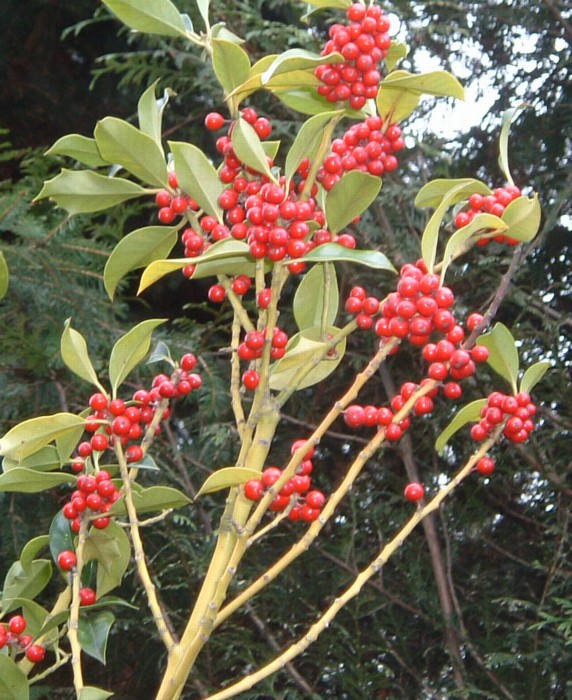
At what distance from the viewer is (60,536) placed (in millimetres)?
746

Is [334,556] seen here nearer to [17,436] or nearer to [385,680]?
[385,680]

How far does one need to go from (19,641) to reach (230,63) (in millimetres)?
459

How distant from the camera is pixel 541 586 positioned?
153 centimetres

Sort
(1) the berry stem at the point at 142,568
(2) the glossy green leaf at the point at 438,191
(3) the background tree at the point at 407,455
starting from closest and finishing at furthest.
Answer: (1) the berry stem at the point at 142,568
(2) the glossy green leaf at the point at 438,191
(3) the background tree at the point at 407,455

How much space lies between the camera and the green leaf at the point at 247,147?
569 millimetres

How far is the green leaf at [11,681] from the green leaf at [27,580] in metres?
0.12

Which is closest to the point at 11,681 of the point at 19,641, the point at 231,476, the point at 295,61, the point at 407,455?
the point at 19,641

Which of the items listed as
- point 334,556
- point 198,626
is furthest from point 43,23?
point 198,626

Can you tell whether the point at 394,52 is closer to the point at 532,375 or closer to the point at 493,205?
the point at 493,205

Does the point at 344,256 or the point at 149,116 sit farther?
the point at 149,116

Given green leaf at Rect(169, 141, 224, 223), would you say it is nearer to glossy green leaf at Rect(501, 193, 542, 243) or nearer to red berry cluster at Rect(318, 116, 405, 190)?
red berry cluster at Rect(318, 116, 405, 190)

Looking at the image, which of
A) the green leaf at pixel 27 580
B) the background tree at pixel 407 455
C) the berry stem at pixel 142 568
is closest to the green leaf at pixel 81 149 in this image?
the berry stem at pixel 142 568

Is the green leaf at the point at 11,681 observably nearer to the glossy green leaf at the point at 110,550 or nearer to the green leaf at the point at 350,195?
the glossy green leaf at the point at 110,550

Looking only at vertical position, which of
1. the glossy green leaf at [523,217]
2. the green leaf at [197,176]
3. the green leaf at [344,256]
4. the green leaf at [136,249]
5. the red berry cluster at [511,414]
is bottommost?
the red berry cluster at [511,414]
